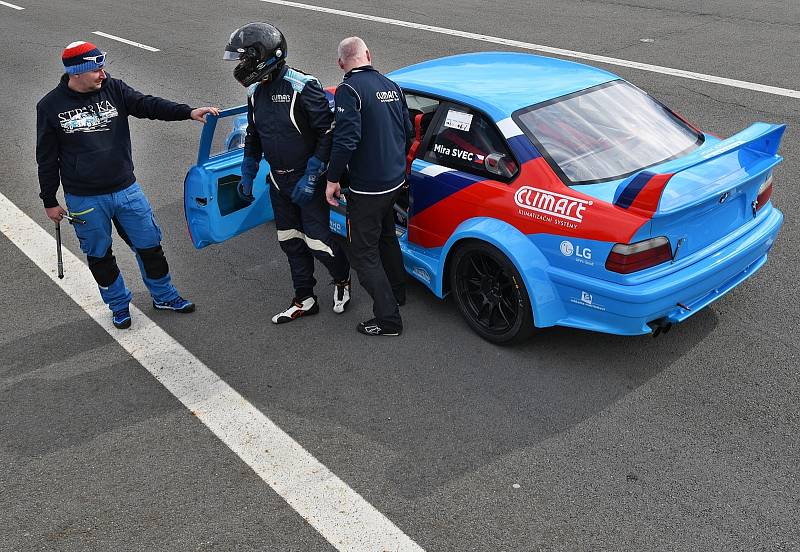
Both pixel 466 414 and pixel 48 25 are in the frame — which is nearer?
pixel 466 414

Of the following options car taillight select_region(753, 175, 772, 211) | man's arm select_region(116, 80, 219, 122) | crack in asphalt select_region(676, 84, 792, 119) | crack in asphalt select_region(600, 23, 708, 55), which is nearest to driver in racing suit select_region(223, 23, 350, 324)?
man's arm select_region(116, 80, 219, 122)

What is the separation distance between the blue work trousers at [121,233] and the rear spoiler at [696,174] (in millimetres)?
3098

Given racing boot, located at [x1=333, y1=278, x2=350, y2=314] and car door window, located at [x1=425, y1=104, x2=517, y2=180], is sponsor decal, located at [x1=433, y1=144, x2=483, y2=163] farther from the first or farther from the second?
racing boot, located at [x1=333, y1=278, x2=350, y2=314]

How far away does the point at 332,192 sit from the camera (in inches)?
198

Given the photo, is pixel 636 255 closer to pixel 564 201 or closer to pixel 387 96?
pixel 564 201

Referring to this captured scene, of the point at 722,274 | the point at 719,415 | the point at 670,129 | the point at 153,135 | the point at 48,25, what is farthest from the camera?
the point at 48,25

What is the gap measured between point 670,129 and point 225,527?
359cm

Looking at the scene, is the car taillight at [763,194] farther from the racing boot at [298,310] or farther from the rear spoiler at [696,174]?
the racing boot at [298,310]

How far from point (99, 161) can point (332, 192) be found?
4.97 feet

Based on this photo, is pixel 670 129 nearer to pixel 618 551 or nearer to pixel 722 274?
pixel 722 274

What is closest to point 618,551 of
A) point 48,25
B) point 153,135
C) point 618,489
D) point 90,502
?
point 618,489

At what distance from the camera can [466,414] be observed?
4.52 meters

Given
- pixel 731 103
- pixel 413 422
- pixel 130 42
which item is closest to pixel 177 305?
pixel 413 422

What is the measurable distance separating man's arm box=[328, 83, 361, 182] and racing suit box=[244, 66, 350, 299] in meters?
0.23
